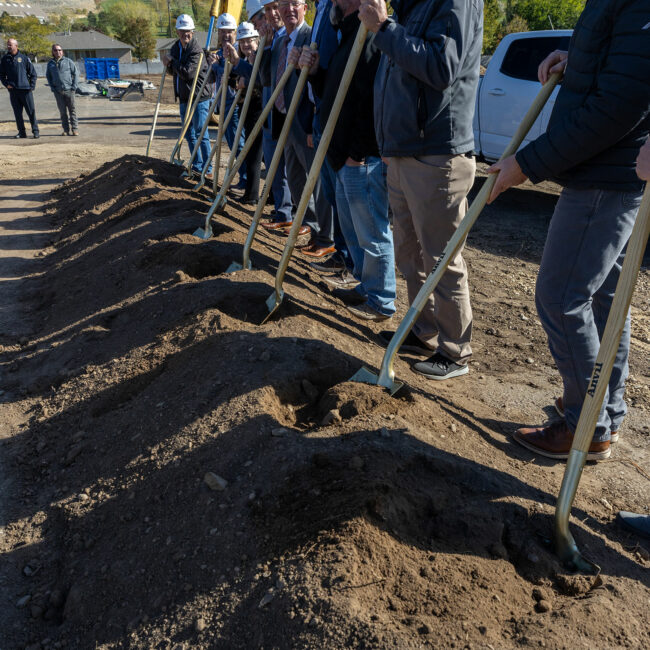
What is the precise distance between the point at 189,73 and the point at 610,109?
787 cm

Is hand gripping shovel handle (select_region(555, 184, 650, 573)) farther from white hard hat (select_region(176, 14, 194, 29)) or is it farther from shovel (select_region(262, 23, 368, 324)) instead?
white hard hat (select_region(176, 14, 194, 29))

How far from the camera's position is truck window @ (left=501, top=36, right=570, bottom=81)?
7889 millimetres

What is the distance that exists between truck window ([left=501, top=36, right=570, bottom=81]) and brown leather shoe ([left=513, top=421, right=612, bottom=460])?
6.35 m

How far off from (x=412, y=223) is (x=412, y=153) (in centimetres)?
55

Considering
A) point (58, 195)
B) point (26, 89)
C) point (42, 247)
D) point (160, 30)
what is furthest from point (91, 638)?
point (160, 30)

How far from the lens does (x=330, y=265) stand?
5.43m

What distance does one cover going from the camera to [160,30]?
115 m

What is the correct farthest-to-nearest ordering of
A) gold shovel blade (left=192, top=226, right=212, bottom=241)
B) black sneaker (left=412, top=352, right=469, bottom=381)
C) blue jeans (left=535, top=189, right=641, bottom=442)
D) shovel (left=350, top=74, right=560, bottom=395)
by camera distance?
gold shovel blade (left=192, top=226, right=212, bottom=241) → black sneaker (left=412, top=352, right=469, bottom=381) → shovel (left=350, top=74, right=560, bottom=395) → blue jeans (left=535, top=189, right=641, bottom=442)

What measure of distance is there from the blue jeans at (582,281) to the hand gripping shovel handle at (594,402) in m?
0.45

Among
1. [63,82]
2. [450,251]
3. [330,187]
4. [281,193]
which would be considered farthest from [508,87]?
[63,82]

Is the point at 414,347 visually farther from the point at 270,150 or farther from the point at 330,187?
the point at 270,150

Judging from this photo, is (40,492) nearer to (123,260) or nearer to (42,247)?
(123,260)

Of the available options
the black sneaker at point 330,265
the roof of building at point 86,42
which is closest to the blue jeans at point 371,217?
the black sneaker at point 330,265

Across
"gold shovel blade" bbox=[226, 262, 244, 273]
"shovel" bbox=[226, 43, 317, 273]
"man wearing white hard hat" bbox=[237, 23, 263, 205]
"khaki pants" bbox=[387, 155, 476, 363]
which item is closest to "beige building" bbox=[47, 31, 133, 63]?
"man wearing white hard hat" bbox=[237, 23, 263, 205]
